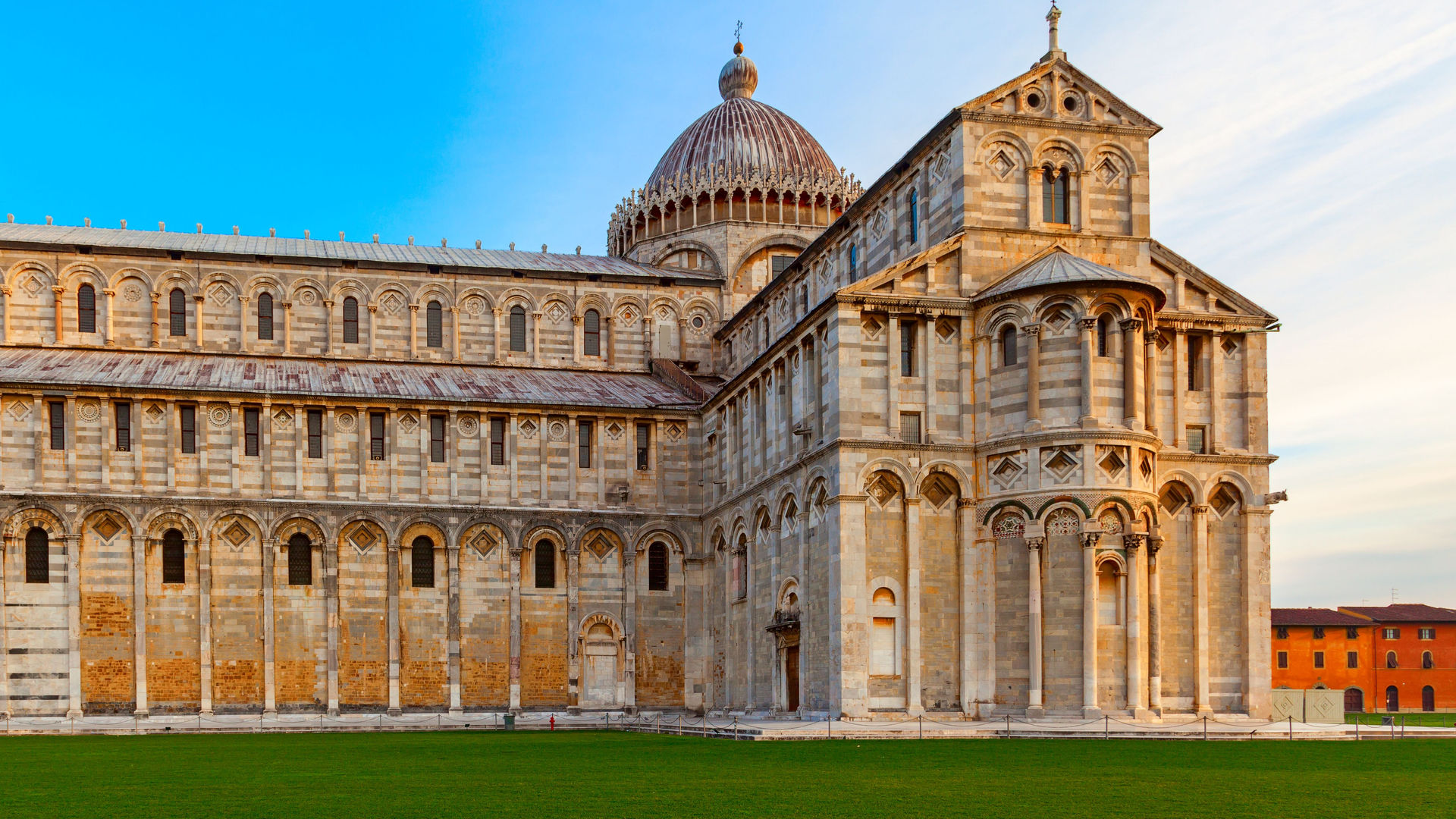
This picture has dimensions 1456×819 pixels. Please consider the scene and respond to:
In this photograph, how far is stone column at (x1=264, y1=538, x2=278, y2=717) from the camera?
190 feet

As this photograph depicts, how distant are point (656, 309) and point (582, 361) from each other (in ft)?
13.9

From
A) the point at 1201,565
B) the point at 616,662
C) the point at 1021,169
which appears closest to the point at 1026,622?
the point at 1201,565

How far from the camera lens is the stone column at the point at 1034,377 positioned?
44.3m

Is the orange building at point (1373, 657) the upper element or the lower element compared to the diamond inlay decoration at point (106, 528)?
lower

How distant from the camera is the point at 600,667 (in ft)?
202

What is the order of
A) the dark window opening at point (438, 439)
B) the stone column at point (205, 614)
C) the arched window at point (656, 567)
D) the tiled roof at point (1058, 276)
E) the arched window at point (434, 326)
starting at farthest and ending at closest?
the arched window at point (434, 326) → the arched window at point (656, 567) → the dark window opening at point (438, 439) → the stone column at point (205, 614) → the tiled roof at point (1058, 276)

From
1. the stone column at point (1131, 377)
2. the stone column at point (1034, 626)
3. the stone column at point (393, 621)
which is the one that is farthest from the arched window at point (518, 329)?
the stone column at point (1131, 377)

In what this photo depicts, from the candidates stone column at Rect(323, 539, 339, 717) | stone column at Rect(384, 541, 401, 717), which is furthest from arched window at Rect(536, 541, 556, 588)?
stone column at Rect(323, 539, 339, 717)

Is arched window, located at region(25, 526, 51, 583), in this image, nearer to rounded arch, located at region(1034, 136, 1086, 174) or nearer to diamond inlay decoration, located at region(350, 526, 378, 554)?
diamond inlay decoration, located at region(350, 526, 378, 554)

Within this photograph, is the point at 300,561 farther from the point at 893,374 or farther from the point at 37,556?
→ the point at 893,374

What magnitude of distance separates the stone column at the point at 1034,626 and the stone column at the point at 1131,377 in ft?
13.9

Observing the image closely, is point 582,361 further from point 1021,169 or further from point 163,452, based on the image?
point 1021,169

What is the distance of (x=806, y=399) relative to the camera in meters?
48.9

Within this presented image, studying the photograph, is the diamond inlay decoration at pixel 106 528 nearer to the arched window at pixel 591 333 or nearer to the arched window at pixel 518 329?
the arched window at pixel 518 329
